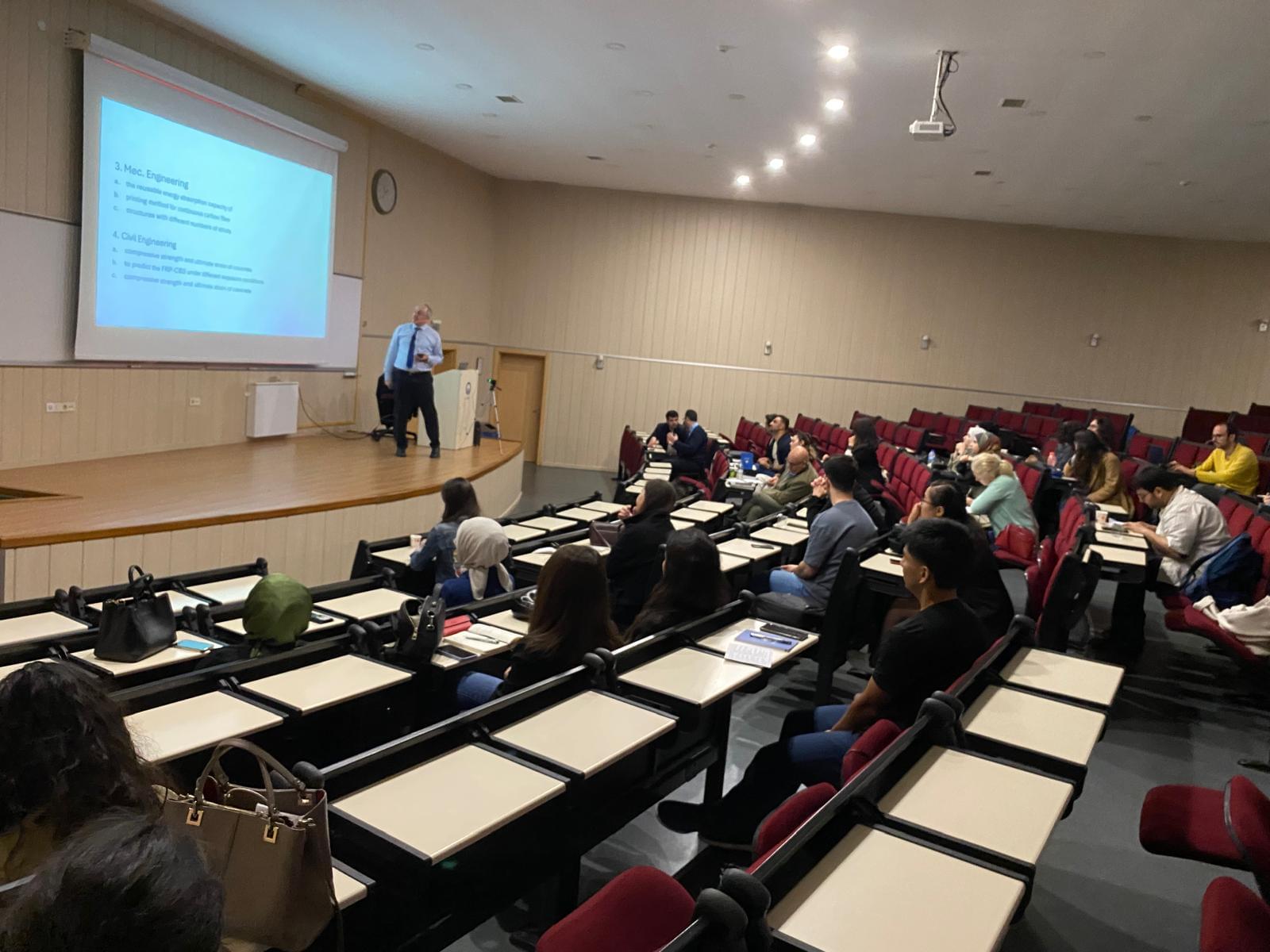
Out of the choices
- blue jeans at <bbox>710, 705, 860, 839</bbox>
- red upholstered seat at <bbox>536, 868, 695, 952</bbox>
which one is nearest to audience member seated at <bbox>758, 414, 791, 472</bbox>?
blue jeans at <bbox>710, 705, 860, 839</bbox>

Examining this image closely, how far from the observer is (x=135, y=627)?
109 inches

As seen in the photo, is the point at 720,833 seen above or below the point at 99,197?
below

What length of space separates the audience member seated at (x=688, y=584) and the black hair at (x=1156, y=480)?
360 cm

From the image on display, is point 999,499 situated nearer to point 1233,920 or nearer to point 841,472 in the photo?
point 841,472

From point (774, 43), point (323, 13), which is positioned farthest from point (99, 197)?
point (774, 43)

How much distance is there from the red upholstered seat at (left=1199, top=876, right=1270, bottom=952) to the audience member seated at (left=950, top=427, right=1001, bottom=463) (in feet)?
17.8

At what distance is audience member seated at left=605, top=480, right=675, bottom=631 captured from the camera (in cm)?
431

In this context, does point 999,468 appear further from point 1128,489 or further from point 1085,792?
point 1085,792

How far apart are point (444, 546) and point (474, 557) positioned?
0.40 meters

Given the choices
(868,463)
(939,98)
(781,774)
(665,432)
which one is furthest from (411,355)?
(781,774)

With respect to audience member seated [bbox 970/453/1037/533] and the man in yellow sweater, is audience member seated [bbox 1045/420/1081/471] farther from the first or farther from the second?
audience member seated [bbox 970/453/1037/533]

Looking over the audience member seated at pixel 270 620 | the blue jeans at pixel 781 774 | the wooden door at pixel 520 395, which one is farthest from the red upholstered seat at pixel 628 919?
the wooden door at pixel 520 395

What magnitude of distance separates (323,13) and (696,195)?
22.6 ft

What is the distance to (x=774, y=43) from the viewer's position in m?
6.49
